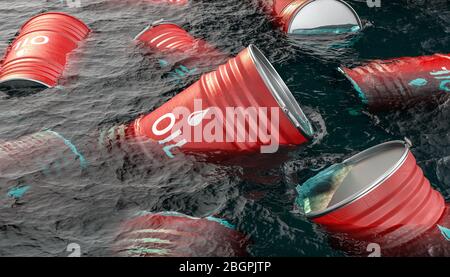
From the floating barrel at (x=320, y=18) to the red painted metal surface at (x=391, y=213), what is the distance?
8.63ft

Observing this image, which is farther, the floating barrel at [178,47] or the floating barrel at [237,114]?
the floating barrel at [178,47]

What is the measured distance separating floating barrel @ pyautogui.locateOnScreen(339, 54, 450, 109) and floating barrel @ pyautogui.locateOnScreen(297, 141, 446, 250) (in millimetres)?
1252

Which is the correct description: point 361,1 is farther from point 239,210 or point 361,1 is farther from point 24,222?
point 24,222

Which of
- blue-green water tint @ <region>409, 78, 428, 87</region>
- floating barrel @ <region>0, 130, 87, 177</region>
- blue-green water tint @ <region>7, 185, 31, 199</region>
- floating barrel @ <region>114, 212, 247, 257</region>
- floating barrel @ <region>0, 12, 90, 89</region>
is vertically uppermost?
floating barrel @ <region>0, 12, 90, 89</region>

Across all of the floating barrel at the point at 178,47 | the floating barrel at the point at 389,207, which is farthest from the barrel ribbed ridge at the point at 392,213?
the floating barrel at the point at 178,47

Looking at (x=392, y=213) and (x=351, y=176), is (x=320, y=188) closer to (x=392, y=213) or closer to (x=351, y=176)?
(x=351, y=176)

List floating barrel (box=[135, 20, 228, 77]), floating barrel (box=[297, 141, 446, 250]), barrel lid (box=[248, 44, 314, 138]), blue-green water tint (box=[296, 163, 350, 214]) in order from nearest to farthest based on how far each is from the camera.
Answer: floating barrel (box=[297, 141, 446, 250]) < blue-green water tint (box=[296, 163, 350, 214]) < barrel lid (box=[248, 44, 314, 138]) < floating barrel (box=[135, 20, 228, 77])

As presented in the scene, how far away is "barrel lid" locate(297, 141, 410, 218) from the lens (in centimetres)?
389

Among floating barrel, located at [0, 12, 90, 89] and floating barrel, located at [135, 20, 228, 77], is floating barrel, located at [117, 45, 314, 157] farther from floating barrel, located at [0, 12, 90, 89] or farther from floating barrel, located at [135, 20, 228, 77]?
floating barrel, located at [0, 12, 90, 89]

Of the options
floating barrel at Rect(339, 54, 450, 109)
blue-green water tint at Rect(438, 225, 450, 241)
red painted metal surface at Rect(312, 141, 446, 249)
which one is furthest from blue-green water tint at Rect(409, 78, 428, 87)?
blue-green water tint at Rect(438, 225, 450, 241)

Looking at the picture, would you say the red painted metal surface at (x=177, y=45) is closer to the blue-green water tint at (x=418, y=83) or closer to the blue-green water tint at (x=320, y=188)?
the blue-green water tint at (x=418, y=83)

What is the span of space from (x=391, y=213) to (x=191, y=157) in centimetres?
159

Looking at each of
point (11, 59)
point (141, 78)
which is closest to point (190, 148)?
point (141, 78)

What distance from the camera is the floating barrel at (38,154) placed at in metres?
4.59
